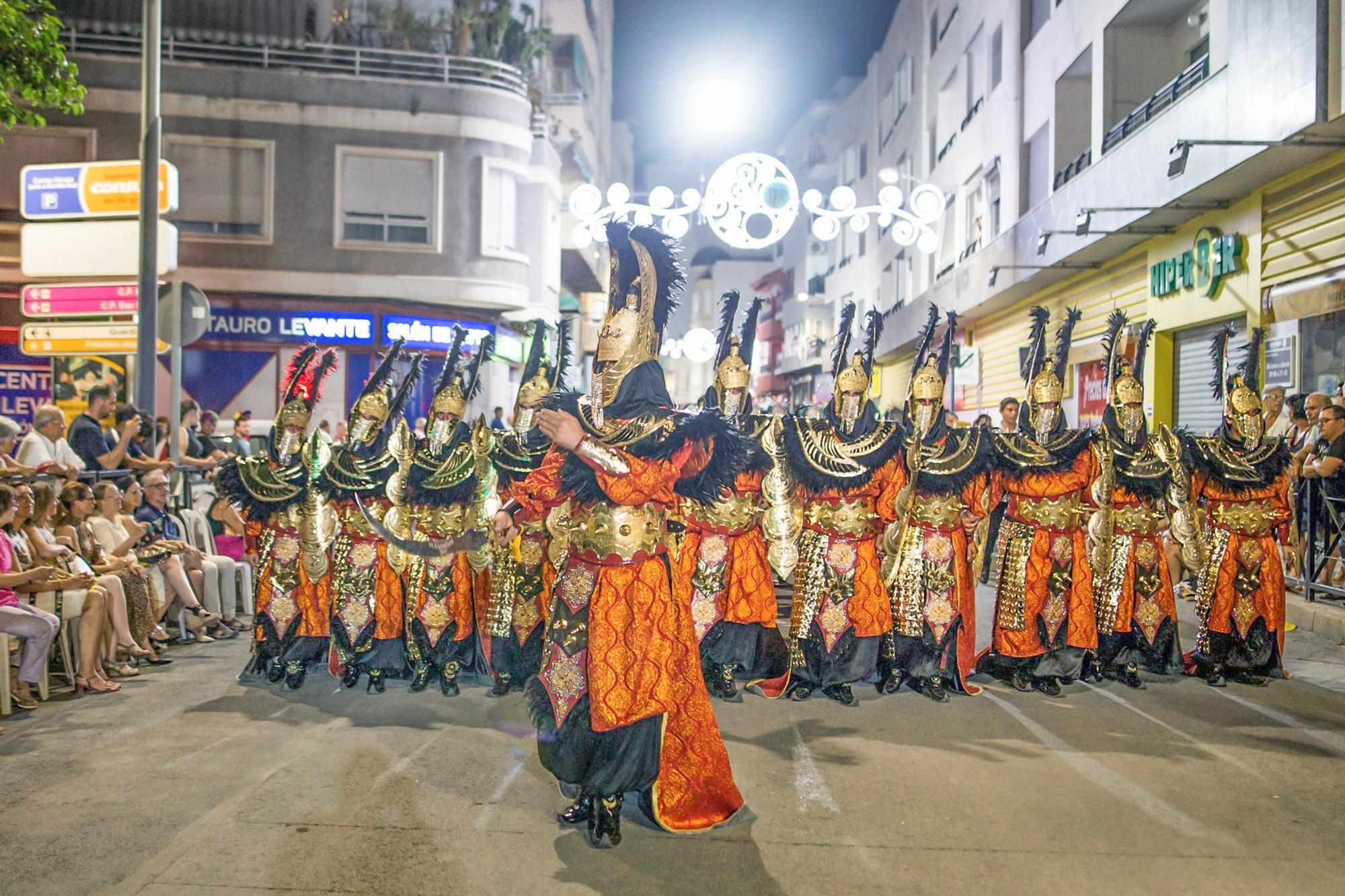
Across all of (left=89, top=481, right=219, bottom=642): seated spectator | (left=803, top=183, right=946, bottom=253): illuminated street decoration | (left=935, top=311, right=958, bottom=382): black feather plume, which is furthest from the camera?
(left=803, top=183, right=946, bottom=253): illuminated street decoration

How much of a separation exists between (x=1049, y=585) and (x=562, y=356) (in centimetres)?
368

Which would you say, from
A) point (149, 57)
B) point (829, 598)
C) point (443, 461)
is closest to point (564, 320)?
point (443, 461)

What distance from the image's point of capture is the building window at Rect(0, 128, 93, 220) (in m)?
19.1

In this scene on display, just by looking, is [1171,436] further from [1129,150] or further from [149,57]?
[149,57]

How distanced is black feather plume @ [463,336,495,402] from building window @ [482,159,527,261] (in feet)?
47.2

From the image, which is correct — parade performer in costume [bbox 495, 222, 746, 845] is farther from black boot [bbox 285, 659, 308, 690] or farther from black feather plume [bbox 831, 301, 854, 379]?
black boot [bbox 285, 659, 308, 690]

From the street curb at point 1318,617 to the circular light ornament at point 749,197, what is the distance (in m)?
6.99

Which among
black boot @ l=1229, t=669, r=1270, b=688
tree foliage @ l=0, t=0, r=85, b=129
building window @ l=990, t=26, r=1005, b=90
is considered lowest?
black boot @ l=1229, t=669, r=1270, b=688

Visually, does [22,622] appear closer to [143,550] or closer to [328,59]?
[143,550]

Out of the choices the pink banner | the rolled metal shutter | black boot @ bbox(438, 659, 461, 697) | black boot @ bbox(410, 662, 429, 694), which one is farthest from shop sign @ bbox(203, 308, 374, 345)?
the rolled metal shutter

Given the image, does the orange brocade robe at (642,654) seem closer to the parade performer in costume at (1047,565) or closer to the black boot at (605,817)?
the black boot at (605,817)

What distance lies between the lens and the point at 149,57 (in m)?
10.1

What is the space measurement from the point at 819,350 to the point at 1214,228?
1098 inches

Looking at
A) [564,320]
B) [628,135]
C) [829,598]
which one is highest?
[628,135]
